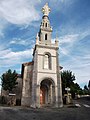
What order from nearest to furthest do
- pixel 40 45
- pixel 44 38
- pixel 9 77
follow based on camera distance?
pixel 40 45, pixel 44 38, pixel 9 77

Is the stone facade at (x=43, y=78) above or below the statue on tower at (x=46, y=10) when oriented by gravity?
below

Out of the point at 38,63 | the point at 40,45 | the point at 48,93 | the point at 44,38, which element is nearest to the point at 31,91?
the point at 48,93

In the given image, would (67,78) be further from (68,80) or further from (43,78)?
(43,78)

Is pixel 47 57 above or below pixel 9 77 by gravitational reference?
above

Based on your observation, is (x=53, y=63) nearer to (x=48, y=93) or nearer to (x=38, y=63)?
(x=38, y=63)

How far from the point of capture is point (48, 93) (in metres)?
31.2

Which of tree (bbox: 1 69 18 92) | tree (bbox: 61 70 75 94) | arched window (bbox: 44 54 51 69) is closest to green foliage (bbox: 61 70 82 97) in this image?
tree (bbox: 61 70 75 94)

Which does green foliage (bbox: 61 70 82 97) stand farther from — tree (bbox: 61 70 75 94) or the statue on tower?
the statue on tower

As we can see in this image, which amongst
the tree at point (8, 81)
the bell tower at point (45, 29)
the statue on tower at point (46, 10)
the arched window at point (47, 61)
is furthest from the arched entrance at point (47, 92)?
the statue on tower at point (46, 10)

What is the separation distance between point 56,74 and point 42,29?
1045 cm

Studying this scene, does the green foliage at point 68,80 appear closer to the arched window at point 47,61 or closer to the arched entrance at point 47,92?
the arched entrance at point 47,92

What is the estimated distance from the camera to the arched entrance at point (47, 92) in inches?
1168

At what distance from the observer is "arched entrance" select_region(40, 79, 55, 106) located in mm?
29656

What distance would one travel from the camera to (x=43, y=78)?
29.8m
